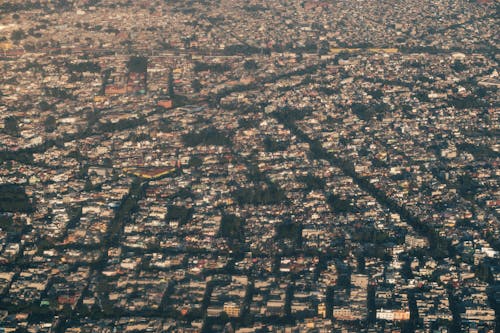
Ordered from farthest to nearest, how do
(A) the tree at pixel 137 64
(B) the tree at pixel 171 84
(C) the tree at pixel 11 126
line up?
1. (A) the tree at pixel 137 64
2. (B) the tree at pixel 171 84
3. (C) the tree at pixel 11 126

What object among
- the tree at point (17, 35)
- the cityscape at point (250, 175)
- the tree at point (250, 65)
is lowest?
the cityscape at point (250, 175)

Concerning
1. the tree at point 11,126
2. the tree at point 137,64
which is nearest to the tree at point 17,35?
the tree at point 137,64

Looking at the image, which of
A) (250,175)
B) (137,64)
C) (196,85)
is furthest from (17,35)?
(250,175)

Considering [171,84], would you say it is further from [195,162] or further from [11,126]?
[195,162]

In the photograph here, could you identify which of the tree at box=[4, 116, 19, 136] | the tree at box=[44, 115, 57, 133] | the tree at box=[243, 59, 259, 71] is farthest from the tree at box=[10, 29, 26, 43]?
the tree at box=[243, 59, 259, 71]

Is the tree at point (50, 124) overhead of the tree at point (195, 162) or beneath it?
overhead

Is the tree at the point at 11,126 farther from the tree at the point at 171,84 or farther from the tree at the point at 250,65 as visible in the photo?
the tree at the point at 250,65
